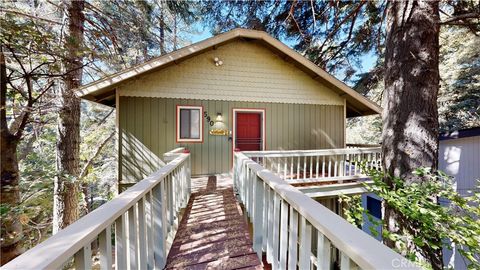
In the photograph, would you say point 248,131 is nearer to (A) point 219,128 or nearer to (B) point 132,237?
(A) point 219,128

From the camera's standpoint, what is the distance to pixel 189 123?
6.37 meters

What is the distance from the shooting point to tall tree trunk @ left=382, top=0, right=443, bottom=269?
10.1 feet

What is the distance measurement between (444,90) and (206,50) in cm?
1392

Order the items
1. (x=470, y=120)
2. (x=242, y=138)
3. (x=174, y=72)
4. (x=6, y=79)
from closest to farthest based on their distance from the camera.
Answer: (x=6, y=79), (x=174, y=72), (x=242, y=138), (x=470, y=120)

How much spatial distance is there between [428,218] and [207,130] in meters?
5.27

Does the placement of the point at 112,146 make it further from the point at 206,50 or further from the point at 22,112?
the point at 206,50

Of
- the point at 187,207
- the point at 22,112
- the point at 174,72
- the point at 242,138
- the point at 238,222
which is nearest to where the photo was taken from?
the point at 238,222

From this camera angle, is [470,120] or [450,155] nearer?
[450,155]

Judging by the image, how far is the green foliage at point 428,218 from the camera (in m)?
2.38

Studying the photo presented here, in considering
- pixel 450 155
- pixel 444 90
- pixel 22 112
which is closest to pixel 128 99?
pixel 22 112

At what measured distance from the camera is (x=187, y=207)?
12.5ft

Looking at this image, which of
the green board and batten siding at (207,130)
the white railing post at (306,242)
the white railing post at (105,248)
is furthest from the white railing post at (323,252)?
the green board and batten siding at (207,130)

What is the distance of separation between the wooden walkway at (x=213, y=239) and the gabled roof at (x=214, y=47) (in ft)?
11.9

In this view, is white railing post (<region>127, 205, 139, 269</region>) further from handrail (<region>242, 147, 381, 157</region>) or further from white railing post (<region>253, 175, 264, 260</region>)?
handrail (<region>242, 147, 381, 157</region>)
